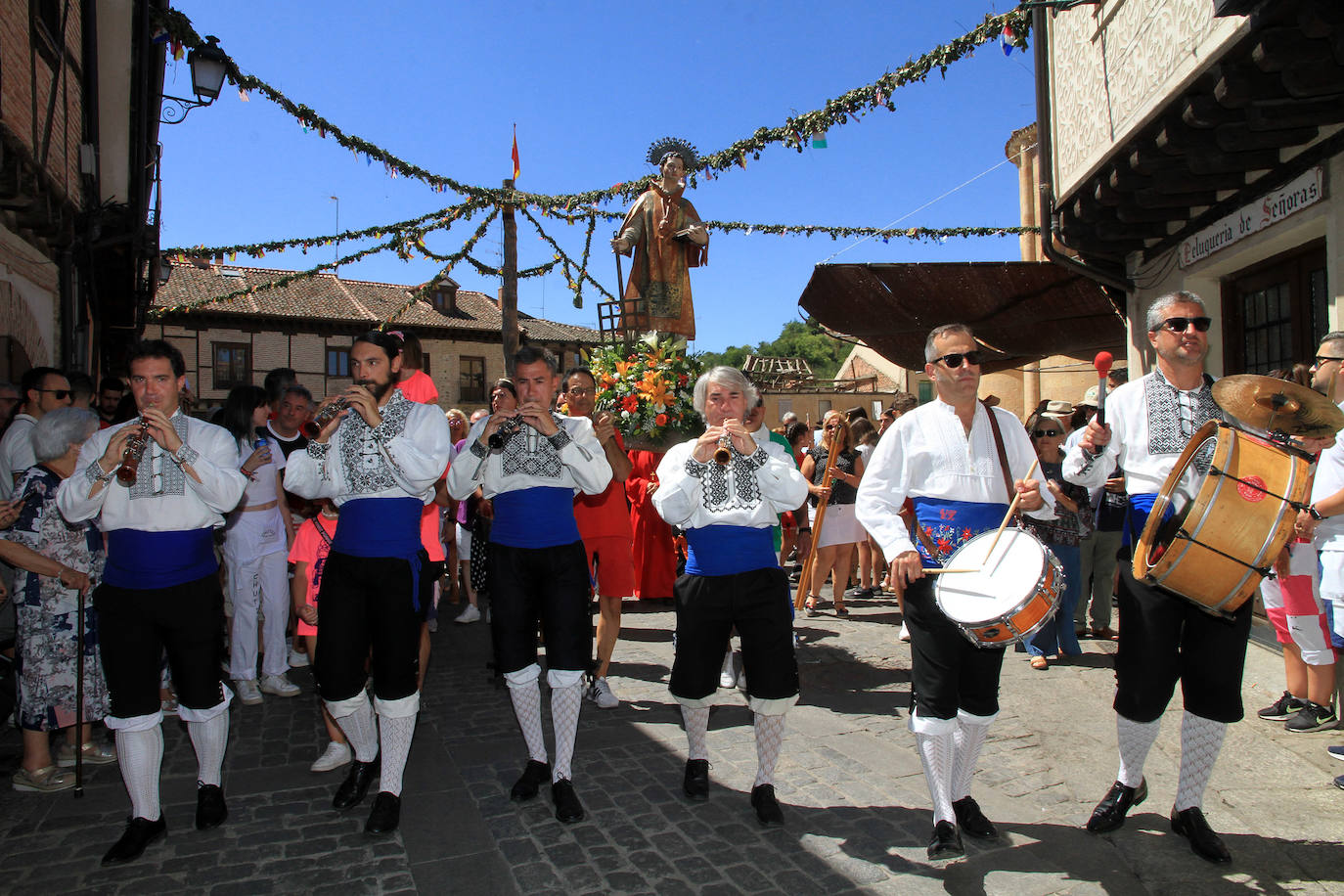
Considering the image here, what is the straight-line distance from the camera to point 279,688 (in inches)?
230

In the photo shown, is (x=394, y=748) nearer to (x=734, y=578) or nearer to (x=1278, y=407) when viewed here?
(x=734, y=578)

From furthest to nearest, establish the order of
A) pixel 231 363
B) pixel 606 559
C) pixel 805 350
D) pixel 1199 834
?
1. pixel 805 350
2. pixel 231 363
3. pixel 606 559
4. pixel 1199 834

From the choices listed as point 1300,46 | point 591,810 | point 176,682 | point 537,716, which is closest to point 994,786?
point 591,810

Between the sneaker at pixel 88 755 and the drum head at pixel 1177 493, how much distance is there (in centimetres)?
508

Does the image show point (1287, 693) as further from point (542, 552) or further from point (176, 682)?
point (176, 682)

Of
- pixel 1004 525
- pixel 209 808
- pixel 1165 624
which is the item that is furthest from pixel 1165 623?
pixel 209 808

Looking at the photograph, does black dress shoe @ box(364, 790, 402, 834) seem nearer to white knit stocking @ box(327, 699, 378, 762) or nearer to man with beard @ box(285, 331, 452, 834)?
man with beard @ box(285, 331, 452, 834)

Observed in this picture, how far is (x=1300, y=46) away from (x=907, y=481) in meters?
4.18

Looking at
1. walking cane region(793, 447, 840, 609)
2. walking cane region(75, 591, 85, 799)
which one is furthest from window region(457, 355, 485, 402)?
walking cane region(75, 591, 85, 799)

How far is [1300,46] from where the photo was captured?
5.27m

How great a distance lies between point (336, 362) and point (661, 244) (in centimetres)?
3179

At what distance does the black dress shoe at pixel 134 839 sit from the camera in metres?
3.39

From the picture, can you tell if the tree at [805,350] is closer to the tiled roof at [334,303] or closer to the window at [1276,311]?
the tiled roof at [334,303]

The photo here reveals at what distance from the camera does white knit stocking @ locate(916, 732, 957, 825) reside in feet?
11.2
